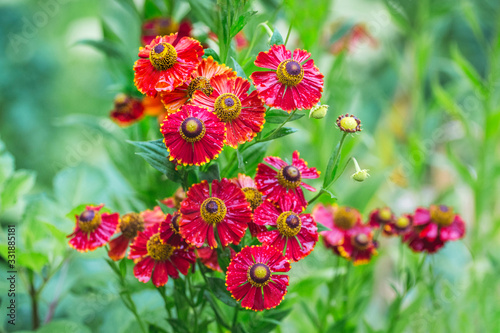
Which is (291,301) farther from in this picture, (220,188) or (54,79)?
(54,79)

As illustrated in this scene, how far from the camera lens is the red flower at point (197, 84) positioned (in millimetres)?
362

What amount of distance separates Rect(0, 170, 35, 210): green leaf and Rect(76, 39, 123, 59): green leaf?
188 millimetres

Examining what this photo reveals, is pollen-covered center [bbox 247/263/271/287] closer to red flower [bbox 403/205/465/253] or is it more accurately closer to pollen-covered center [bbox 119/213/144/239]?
pollen-covered center [bbox 119/213/144/239]

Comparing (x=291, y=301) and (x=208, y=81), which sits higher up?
(x=208, y=81)

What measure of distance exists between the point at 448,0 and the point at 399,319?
2.03 feet

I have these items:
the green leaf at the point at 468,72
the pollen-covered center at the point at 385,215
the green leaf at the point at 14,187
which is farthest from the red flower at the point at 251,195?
the green leaf at the point at 468,72

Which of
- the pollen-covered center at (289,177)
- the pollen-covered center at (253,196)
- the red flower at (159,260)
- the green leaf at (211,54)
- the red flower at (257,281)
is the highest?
the green leaf at (211,54)

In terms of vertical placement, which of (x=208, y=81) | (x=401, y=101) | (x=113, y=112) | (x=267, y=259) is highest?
(x=401, y=101)

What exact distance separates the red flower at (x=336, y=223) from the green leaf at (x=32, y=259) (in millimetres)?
310

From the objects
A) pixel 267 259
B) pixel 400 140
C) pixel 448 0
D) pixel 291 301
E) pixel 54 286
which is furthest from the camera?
pixel 400 140

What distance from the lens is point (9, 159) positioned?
0.56 m

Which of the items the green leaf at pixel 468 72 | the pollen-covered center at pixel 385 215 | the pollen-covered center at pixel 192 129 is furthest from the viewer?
the green leaf at pixel 468 72

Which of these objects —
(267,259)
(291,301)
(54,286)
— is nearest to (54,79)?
(54,286)

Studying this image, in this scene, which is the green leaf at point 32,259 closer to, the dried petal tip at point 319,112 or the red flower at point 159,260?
the red flower at point 159,260
